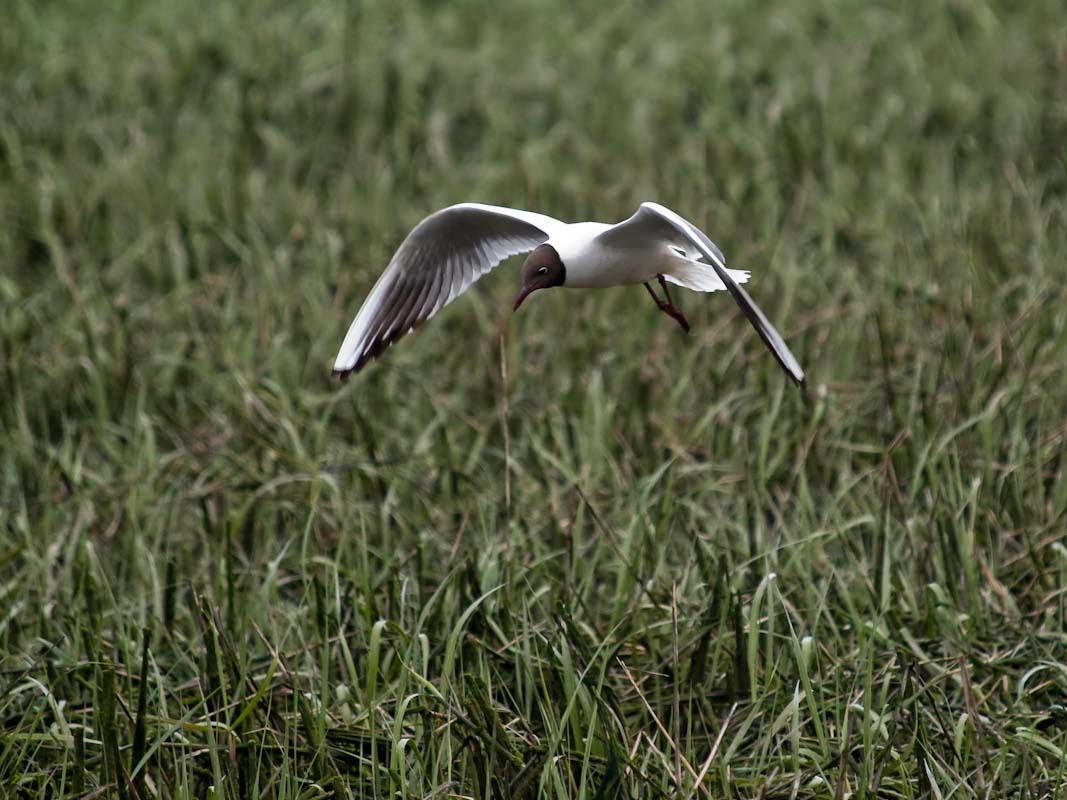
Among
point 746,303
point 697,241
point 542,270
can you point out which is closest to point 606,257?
point 542,270

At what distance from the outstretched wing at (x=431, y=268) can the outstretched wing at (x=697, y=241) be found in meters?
0.27

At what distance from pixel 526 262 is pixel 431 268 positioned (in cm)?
55

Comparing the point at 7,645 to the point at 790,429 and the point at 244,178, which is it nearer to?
the point at 790,429

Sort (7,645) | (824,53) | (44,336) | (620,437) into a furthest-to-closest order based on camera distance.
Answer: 1. (824,53)
2. (44,336)
3. (620,437)
4. (7,645)

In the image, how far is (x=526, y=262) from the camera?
2.55 meters

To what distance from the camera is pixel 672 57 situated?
7.17 m

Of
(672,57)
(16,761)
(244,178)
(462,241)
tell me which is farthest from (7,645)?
(672,57)

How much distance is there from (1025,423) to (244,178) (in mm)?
3290

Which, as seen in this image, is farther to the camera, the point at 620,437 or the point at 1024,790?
the point at 620,437

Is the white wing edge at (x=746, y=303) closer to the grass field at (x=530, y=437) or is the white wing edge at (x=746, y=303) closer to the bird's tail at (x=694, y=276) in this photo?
the bird's tail at (x=694, y=276)

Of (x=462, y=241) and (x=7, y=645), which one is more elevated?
(x=462, y=241)

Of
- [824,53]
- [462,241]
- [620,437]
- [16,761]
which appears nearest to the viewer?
[16,761]

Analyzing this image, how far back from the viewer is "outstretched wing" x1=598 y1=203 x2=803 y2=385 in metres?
2.18

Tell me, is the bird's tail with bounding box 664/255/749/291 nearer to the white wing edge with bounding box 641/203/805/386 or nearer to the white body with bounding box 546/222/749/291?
the white body with bounding box 546/222/749/291
